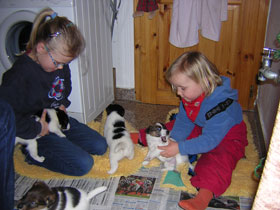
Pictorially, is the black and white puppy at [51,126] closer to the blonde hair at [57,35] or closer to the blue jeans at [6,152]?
the blonde hair at [57,35]

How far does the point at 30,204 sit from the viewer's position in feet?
3.75

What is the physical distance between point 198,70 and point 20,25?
1.60m

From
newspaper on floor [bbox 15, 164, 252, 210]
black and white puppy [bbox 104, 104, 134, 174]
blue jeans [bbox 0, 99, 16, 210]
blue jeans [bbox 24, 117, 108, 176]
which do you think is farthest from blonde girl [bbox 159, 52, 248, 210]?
blue jeans [bbox 0, 99, 16, 210]

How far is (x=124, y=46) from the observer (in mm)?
2809

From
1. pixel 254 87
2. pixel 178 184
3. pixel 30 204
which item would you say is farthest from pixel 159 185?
pixel 254 87

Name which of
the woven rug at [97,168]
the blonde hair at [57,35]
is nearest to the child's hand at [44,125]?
the woven rug at [97,168]

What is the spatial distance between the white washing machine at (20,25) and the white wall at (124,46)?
2.61ft

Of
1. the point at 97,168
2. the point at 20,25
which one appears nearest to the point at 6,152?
the point at 97,168

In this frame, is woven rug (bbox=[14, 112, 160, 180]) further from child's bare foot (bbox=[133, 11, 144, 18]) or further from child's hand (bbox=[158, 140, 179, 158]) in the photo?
child's bare foot (bbox=[133, 11, 144, 18])

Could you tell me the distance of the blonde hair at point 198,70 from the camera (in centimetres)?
155

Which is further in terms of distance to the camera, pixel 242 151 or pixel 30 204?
pixel 242 151

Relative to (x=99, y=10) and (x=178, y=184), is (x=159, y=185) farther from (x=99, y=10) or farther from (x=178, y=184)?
(x=99, y=10)

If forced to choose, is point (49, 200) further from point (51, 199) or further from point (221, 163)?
point (221, 163)

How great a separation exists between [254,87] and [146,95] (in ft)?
3.61
